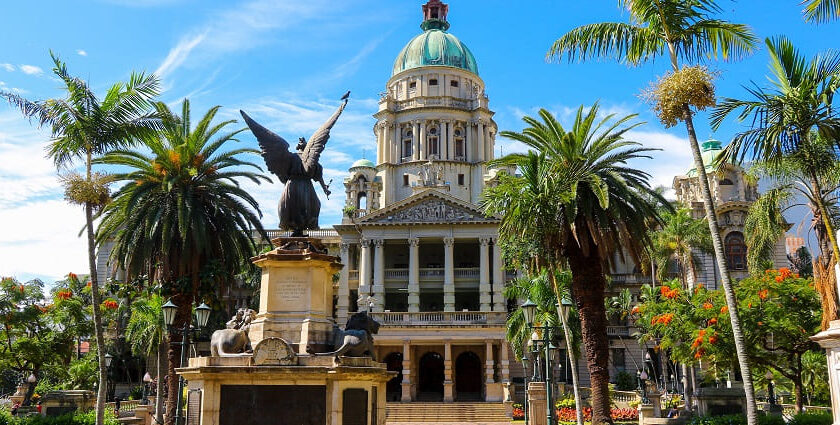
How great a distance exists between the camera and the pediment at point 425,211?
60.3 meters

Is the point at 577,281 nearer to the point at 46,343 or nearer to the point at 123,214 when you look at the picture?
the point at 123,214

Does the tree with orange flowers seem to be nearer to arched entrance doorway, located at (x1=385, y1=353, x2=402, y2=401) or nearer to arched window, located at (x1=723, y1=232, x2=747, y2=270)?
arched entrance doorway, located at (x1=385, y1=353, x2=402, y2=401)

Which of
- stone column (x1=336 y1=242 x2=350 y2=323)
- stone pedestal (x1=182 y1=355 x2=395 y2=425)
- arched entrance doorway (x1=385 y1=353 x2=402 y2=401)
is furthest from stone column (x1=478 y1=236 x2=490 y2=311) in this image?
stone pedestal (x1=182 y1=355 x2=395 y2=425)

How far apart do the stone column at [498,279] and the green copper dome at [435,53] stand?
24599 mm

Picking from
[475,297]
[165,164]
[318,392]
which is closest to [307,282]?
[318,392]

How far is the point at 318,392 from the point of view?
1627 centimetres

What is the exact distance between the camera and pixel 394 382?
192 ft

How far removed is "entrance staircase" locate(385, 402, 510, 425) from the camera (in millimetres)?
47844

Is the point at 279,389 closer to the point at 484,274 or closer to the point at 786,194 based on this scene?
the point at 786,194

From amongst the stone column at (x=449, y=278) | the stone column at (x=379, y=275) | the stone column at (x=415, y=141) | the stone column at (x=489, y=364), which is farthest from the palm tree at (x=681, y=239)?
the stone column at (x=415, y=141)

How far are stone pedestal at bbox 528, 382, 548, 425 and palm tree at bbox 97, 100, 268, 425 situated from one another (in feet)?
47.8

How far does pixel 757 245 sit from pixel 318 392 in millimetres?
13565

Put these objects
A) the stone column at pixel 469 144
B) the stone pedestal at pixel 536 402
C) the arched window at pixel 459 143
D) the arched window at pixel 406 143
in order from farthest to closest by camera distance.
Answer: the arched window at pixel 406 143 → the arched window at pixel 459 143 → the stone column at pixel 469 144 → the stone pedestal at pixel 536 402

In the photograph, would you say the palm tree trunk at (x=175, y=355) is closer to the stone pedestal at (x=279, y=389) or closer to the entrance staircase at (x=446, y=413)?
the stone pedestal at (x=279, y=389)
